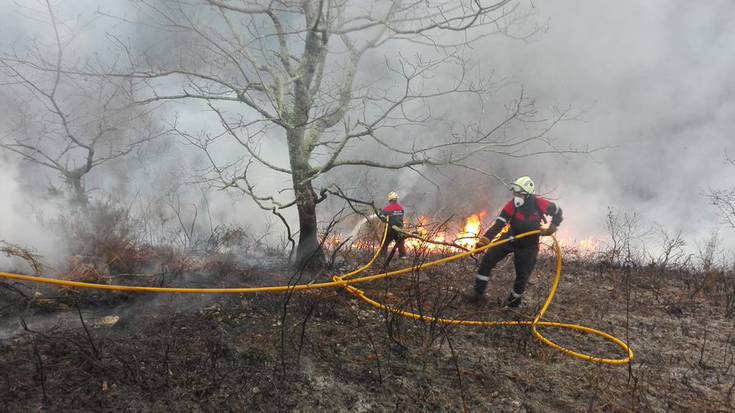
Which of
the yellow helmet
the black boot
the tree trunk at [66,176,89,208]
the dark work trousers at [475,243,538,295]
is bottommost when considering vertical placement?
the black boot

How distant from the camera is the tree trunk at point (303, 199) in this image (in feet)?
19.4

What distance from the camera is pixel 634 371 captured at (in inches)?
144

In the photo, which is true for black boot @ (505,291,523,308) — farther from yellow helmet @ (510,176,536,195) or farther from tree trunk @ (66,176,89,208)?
tree trunk @ (66,176,89,208)

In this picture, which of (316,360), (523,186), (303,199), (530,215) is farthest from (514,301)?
(303,199)

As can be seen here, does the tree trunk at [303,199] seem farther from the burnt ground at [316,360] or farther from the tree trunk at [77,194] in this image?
the tree trunk at [77,194]

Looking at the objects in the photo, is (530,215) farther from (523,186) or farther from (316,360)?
(316,360)

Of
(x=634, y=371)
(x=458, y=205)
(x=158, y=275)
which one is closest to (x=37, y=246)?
(x=158, y=275)

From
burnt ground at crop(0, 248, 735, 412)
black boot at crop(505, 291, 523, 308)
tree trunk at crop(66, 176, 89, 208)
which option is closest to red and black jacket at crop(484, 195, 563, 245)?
black boot at crop(505, 291, 523, 308)

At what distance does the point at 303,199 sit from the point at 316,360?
10.3ft

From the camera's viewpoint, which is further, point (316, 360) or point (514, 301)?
point (514, 301)

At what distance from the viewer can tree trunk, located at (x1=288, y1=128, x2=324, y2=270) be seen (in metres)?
5.91

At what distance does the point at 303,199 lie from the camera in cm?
609

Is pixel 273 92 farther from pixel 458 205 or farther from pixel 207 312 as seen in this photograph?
pixel 458 205

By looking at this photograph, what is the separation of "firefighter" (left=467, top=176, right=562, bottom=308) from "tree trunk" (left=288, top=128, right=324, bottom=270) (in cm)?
230
